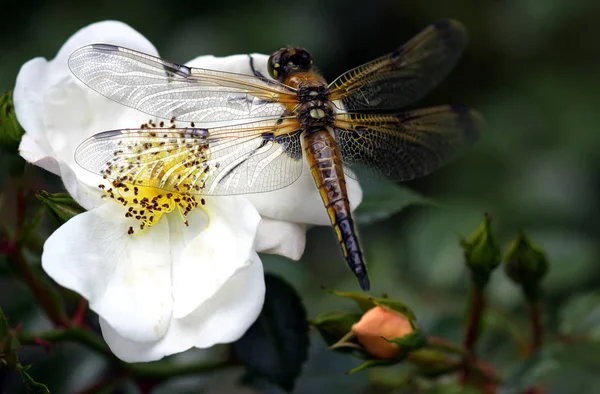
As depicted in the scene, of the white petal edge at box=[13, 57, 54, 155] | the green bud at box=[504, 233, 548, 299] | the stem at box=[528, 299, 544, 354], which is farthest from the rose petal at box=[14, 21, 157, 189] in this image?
the stem at box=[528, 299, 544, 354]

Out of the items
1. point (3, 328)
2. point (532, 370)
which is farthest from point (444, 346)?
point (3, 328)

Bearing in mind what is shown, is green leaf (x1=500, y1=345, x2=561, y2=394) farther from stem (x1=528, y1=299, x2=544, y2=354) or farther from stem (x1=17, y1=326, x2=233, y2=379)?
stem (x1=17, y1=326, x2=233, y2=379)

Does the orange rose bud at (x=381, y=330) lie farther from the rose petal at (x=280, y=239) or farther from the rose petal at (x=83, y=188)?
the rose petal at (x=83, y=188)

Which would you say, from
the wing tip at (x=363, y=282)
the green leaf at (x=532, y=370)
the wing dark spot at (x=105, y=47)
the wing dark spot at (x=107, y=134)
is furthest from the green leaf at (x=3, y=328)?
the green leaf at (x=532, y=370)

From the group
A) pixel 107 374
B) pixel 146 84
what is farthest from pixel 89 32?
pixel 107 374

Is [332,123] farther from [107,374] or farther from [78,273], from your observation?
[107,374]
